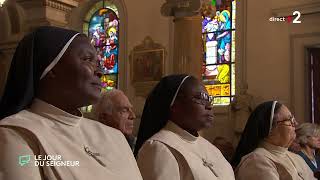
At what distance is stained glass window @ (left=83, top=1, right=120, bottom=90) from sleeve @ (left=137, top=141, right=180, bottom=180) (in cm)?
1339

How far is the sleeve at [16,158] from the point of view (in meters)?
2.26

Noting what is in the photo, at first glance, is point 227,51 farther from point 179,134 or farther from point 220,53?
point 179,134

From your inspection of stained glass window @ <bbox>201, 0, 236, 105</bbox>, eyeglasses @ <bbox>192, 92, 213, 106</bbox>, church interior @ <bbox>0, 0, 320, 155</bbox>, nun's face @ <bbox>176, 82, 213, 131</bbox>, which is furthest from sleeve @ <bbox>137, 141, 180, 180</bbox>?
stained glass window @ <bbox>201, 0, 236, 105</bbox>

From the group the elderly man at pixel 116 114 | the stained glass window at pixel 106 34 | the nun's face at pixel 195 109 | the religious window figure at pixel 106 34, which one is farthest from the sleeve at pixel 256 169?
the stained glass window at pixel 106 34

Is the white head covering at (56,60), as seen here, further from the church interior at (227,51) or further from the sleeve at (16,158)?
the church interior at (227,51)

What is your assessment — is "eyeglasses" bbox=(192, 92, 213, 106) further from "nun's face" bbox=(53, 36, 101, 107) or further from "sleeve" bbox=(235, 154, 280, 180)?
"nun's face" bbox=(53, 36, 101, 107)

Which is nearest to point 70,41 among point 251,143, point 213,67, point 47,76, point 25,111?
point 47,76

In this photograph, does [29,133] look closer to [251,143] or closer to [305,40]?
[251,143]

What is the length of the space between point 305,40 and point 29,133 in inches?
463

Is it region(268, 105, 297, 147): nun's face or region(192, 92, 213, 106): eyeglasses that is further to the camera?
region(268, 105, 297, 147): nun's face

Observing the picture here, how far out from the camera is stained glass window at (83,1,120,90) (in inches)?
671

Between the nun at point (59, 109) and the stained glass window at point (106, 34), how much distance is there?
1403 centimetres

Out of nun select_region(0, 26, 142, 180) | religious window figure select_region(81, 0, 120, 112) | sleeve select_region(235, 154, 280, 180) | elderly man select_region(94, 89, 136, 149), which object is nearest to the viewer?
nun select_region(0, 26, 142, 180)

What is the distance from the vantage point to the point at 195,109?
3.66 meters
